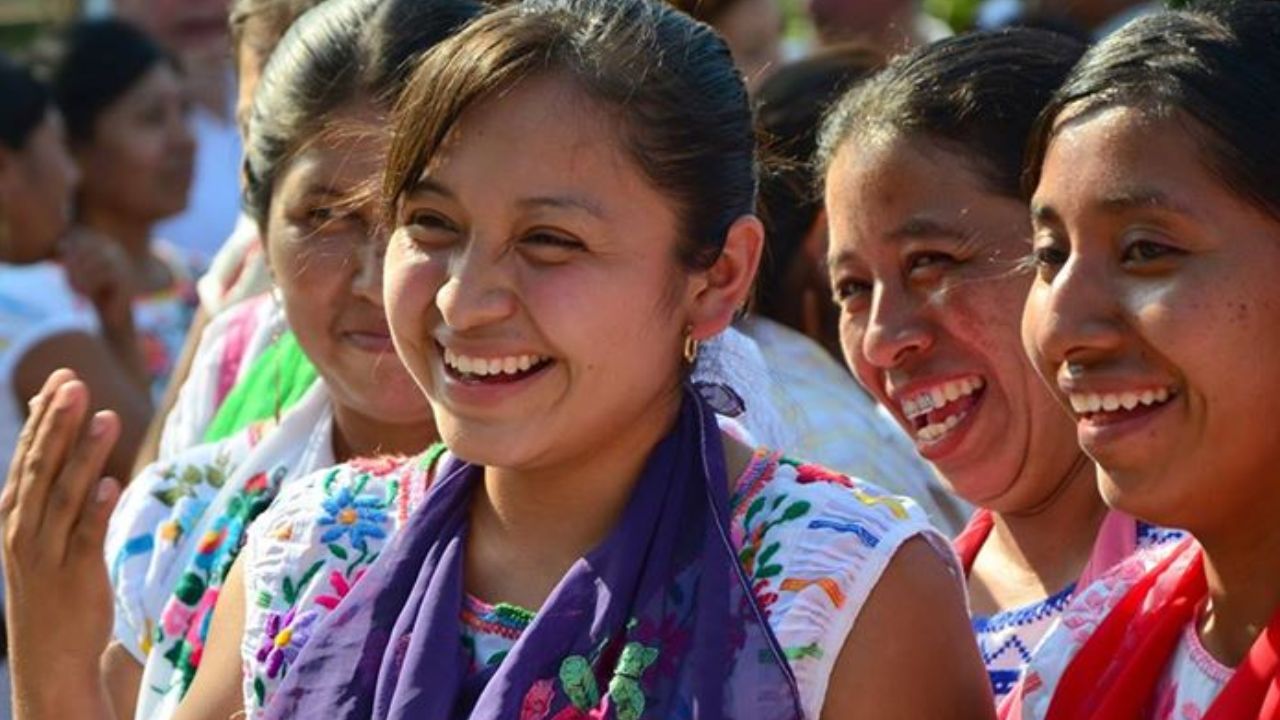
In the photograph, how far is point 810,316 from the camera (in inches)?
185

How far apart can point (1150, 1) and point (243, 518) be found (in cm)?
491

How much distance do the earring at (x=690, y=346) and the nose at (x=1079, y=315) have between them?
1.41ft

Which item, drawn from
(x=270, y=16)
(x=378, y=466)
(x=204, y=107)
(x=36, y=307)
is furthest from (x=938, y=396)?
(x=204, y=107)

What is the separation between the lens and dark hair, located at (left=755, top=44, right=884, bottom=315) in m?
4.43

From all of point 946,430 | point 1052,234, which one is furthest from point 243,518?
point 1052,234

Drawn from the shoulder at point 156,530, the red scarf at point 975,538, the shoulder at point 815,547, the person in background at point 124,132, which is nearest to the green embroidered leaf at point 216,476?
the shoulder at point 156,530

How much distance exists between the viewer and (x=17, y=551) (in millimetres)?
2863

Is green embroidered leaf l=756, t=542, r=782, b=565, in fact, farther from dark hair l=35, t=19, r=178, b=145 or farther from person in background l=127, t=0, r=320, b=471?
dark hair l=35, t=19, r=178, b=145

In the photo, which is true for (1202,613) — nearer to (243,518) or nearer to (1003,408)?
(1003,408)

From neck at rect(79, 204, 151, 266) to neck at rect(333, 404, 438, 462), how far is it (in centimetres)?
436

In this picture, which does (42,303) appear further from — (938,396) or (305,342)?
(938,396)

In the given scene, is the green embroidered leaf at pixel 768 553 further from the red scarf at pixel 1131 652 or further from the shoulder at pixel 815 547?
the red scarf at pixel 1131 652

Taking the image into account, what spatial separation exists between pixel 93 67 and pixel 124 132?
24 centimetres

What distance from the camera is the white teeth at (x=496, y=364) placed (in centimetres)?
280
